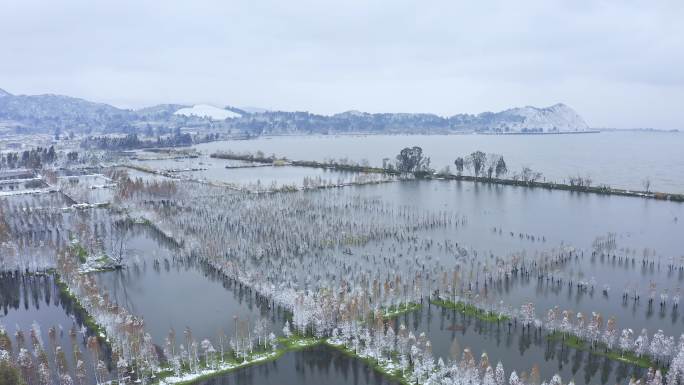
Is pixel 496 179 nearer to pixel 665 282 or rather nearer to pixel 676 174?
pixel 676 174

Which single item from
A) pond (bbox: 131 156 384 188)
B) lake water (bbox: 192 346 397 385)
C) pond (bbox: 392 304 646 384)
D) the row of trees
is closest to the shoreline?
pond (bbox: 131 156 384 188)

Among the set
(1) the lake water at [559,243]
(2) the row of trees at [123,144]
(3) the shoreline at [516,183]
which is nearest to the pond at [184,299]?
(1) the lake water at [559,243]

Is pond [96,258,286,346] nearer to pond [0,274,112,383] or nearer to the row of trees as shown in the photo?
pond [0,274,112,383]

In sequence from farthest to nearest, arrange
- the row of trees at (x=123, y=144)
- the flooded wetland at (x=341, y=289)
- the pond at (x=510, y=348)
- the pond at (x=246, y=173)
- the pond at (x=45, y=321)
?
the row of trees at (x=123, y=144) < the pond at (x=246, y=173) < the pond at (x=45, y=321) < the flooded wetland at (x=341, y=289) < the pond at (x=510, y=348)

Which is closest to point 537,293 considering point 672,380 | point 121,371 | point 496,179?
point 672,380

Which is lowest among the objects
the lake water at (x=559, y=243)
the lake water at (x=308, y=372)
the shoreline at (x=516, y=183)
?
the lake water at (x=308, y=372)

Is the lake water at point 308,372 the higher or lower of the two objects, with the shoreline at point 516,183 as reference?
lower

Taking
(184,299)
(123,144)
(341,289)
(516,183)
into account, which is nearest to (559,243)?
(341,289)

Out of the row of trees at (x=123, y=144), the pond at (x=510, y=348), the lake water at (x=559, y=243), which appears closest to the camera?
the pond at (x=510, y=348)

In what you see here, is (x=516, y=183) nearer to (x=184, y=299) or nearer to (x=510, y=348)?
(x=510, y=348)

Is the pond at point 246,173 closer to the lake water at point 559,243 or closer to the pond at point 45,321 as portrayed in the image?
the lake water at point 559,243

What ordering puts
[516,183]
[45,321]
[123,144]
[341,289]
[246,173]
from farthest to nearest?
[123,144] → [246,173] → [516,183] → [341,289] → [45,321]
